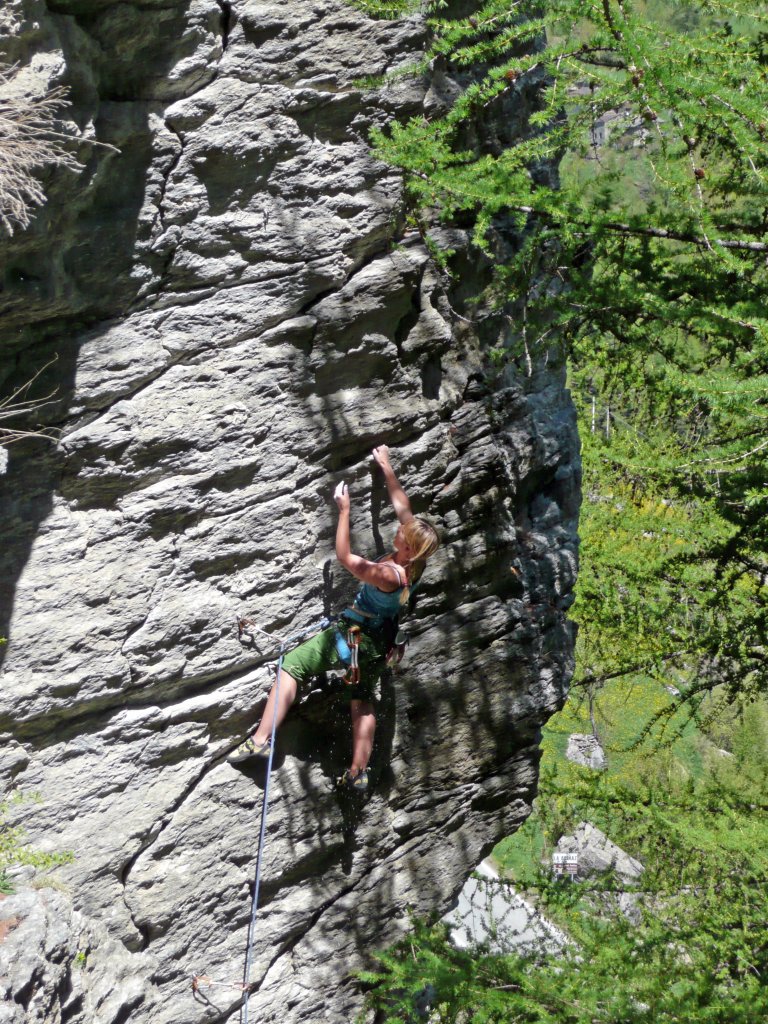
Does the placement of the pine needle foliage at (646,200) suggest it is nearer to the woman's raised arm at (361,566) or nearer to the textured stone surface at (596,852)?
the woman's raised arm at (361,566)

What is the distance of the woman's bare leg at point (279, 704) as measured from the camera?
15.9ft

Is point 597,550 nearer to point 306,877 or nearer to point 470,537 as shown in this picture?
point 470,537

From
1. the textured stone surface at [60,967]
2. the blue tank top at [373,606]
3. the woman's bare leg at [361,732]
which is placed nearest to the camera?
the textured stone surface at [60,967]

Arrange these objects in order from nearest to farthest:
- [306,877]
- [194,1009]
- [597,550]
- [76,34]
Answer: [76,34]
[194,1009]
[306,877]
[597,550]

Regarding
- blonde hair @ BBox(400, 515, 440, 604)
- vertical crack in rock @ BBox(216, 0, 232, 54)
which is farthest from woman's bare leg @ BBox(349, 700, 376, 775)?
vertical crack in rock @ BBox(216, 0, 232, 54)

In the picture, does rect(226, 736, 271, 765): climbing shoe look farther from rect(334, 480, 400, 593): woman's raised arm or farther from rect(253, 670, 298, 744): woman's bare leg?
rect(334, 480, 400, 593): woman's raised arm

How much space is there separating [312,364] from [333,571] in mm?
1281

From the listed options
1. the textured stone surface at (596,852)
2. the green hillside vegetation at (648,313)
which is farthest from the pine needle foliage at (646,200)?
the textured stone surface at (596,852)

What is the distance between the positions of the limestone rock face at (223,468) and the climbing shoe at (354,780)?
10 cm

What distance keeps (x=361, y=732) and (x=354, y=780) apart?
334 millimetres

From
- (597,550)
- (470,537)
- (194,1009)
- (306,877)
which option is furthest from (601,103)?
(597,550)

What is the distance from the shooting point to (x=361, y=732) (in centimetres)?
521

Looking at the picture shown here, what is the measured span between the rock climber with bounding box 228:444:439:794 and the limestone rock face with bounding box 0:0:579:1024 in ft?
0.51

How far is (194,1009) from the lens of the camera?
16.4ft
